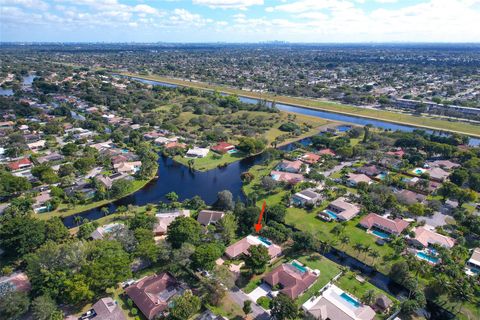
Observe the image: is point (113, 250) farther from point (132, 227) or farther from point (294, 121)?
point (294, 121)

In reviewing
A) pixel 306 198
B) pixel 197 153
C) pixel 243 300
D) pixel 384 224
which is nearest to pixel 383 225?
pixel 384 224

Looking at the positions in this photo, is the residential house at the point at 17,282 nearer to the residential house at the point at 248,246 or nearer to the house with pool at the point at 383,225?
the residential house at the point at 248,246

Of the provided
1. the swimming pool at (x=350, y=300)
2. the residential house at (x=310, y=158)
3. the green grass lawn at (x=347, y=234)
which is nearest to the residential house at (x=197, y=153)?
the residential house at (x=310, y=158)

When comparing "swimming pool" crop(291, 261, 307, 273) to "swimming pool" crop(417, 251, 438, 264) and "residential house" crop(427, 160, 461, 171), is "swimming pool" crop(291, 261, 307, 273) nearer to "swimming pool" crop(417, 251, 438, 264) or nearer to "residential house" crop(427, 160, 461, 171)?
"swimming pool" crop(417, 251, 438, 264)

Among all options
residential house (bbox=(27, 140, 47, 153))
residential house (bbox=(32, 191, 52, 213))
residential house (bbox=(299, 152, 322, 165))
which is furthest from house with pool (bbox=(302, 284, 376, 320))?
residential house (bbox=(27, 140, 47, 153))

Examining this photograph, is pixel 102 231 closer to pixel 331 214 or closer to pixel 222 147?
pixel 331 214
